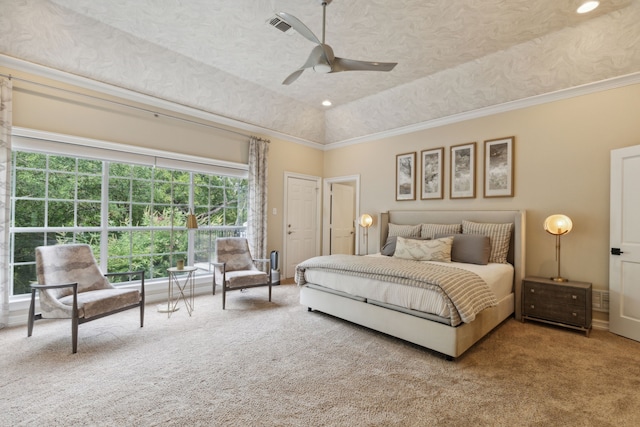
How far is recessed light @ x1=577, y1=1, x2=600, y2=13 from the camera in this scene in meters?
2.74

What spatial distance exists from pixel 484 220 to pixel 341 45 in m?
3.07

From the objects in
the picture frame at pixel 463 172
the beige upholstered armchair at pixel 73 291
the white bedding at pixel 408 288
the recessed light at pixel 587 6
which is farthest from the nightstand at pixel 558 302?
the beige upholstered armchair at pixel 73 291

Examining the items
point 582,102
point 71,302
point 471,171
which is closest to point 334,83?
point 471,171

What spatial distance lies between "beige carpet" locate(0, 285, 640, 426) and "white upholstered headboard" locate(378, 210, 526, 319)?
Result: 72 cm

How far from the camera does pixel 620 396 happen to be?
2.12 m

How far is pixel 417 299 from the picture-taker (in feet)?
9.12

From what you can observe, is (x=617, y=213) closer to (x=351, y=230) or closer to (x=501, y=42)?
(x=501, y=42)

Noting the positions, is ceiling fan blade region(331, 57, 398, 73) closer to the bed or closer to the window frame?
the bed

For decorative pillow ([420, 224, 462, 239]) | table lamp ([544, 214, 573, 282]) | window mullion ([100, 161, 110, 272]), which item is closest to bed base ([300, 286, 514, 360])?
table lamp ([544, 214, 573, 282])

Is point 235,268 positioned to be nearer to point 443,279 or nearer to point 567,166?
point 443,279

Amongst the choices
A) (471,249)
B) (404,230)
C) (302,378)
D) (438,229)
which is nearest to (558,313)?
(471,249)

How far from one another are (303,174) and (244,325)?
3.51 meters

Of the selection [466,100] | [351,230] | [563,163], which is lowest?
[351,230]

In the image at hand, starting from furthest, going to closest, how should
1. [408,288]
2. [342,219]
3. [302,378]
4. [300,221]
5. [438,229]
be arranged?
[342,219] < [300,221] < [438,229] < [408,288] < [302,378]
